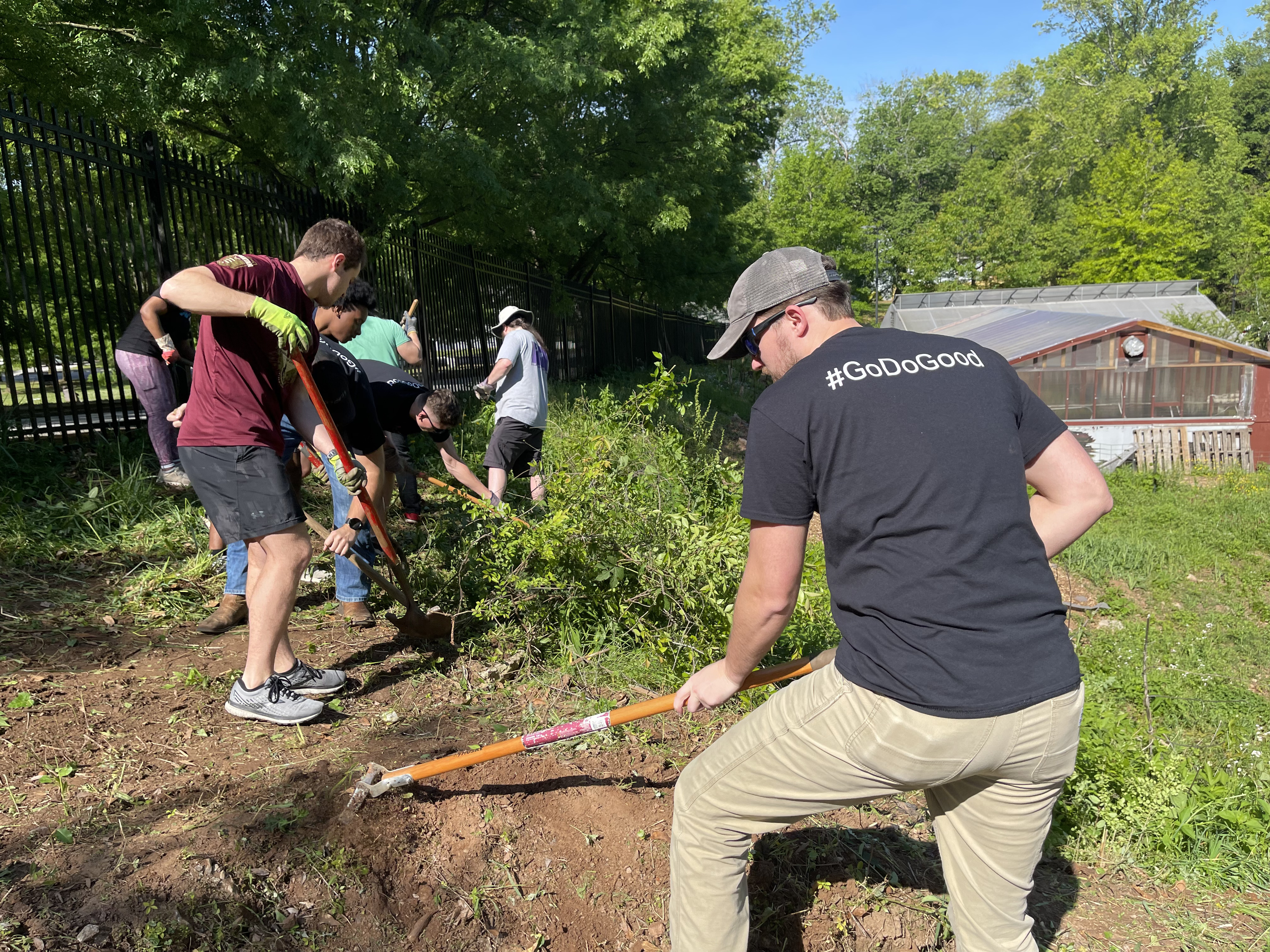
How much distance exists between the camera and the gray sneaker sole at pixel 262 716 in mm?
3225

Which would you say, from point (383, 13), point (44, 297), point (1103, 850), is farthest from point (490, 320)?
point (1103, 850)

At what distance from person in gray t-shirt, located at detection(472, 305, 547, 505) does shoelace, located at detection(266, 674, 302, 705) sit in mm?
2911

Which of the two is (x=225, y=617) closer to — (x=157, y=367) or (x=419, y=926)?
(x=419, y=926)

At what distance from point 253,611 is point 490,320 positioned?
375 inches

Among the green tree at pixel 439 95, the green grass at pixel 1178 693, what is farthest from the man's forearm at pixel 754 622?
the green tree at pixel 439 95

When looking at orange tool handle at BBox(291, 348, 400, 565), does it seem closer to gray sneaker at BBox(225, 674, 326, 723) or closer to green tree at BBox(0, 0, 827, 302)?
gray sneaker at BBox(225, 674, 326, 723)

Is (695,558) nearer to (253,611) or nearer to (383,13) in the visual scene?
(253,611)

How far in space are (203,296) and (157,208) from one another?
4.37 metres

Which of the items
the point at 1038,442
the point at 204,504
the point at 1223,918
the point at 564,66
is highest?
the point at 564,66

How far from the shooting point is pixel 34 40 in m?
7.54

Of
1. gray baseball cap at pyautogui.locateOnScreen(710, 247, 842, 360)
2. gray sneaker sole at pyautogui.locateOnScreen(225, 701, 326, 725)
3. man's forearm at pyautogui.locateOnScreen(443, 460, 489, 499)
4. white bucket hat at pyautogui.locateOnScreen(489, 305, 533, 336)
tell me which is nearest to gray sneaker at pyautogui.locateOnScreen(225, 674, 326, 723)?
gray sneaker sole at pyautogui.locateOnScreen(225, 701, 326, 725)

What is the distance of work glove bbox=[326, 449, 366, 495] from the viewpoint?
3.46 m

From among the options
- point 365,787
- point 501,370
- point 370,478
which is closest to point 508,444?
point 501,370

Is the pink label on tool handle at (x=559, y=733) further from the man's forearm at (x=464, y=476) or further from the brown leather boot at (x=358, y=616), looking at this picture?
the man's forearm at (x=464, y=476)
